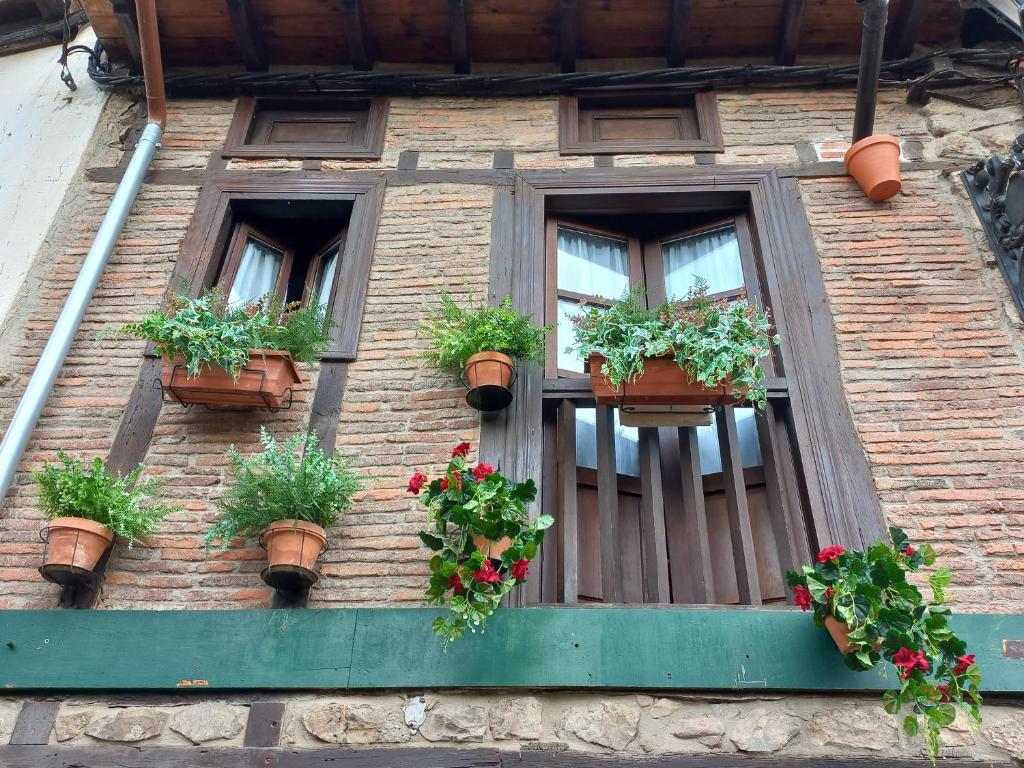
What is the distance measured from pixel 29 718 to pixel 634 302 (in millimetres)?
3154

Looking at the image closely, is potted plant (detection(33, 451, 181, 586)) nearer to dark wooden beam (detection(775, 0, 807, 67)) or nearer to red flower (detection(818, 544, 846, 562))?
red flower (detection(818, 544, 846, 562))

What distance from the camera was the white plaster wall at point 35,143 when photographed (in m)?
5.76

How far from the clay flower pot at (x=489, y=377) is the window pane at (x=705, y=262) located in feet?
4.66

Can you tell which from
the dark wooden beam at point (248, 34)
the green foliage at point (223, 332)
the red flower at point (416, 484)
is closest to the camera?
the red flower at point (416, 484)

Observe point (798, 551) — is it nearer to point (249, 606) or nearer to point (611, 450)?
→ point (611, 450)

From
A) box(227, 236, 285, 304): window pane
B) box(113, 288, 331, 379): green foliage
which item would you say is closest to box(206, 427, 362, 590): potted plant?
box(113, 288, 331, 379): green foliage

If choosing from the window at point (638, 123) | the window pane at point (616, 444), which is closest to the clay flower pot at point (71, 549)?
the window pane at point (616, 444)

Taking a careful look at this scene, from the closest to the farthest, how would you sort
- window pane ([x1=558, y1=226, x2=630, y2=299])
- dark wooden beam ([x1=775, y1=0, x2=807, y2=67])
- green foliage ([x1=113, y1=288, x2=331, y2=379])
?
green foliage ([x1=113, y1=288, x2=331, y2=379]), window pane ([x1=558, y1=226, x2=630, y2=299]), dark wooden beam ([x1=775, y1=0, x2=807, y2=67])

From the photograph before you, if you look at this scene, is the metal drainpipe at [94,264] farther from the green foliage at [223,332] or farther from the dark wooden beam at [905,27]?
the dark wooden beam at [905,27]

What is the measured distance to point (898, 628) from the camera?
3531mm

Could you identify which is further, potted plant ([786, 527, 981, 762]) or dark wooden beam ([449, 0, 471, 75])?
dark wooden beam ([449, 0, 471, 75])

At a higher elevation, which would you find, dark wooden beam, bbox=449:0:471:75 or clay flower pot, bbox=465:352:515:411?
dark wooden beam, bbox=449:0:471:75

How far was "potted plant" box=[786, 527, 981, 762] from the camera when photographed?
3436mm

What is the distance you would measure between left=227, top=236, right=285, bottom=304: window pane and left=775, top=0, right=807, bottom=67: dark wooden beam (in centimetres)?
347
